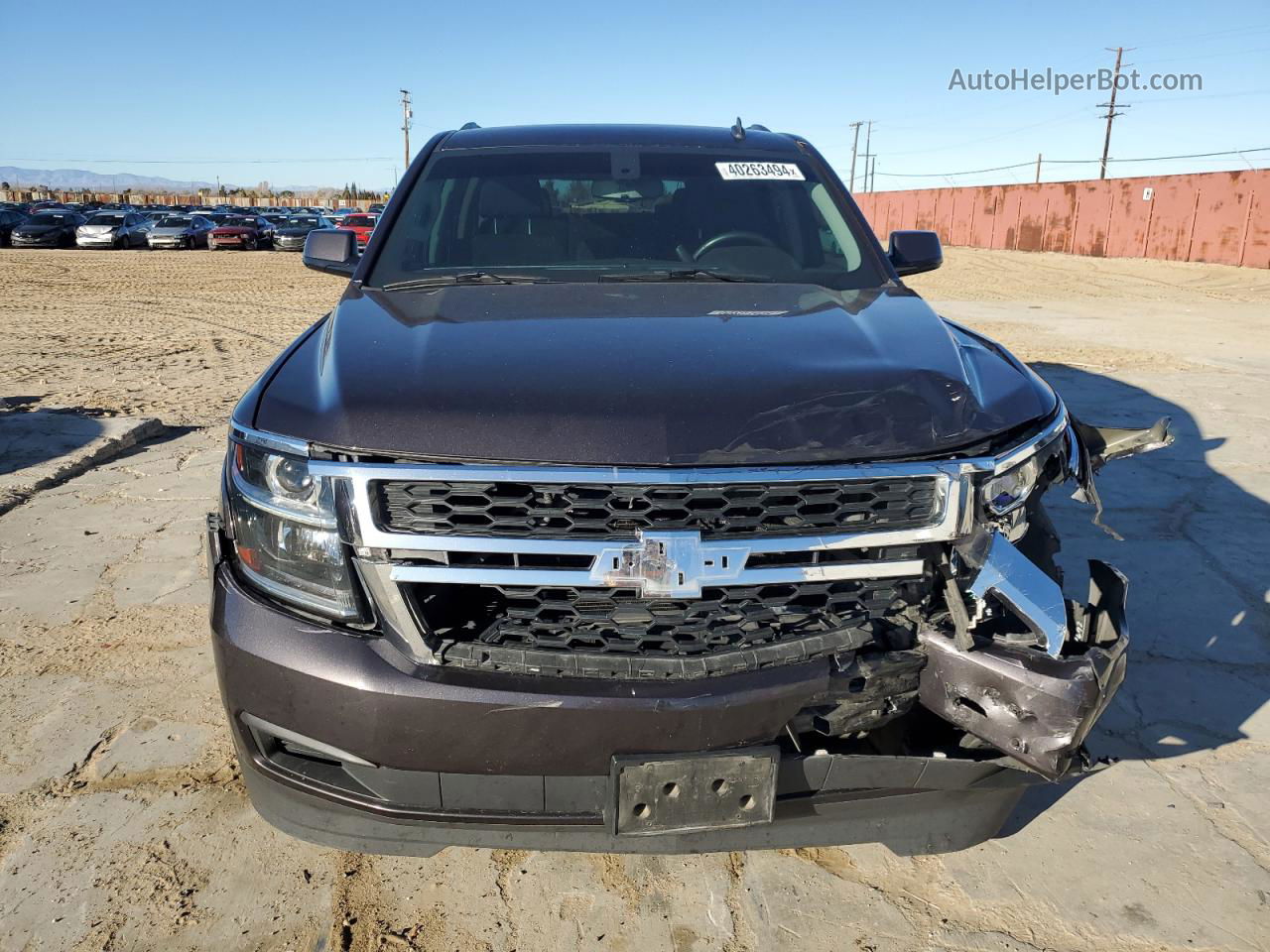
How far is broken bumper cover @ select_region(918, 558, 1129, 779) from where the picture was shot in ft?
5.97

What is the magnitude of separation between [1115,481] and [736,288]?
3.63 meters

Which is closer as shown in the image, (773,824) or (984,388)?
(773,824)

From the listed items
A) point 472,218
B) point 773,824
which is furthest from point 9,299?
point 773,824

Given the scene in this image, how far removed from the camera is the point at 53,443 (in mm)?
6055

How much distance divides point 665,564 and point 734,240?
5.90ft

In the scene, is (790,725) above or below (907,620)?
below

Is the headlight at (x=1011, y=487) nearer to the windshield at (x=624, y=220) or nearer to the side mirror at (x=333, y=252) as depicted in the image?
the windshield at (x=624, y=220)

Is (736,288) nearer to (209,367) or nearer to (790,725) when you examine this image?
(790,725)

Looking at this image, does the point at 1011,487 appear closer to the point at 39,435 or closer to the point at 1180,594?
the point at 1180,594

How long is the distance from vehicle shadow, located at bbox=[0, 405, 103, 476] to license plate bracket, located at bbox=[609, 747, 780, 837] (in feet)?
16.9

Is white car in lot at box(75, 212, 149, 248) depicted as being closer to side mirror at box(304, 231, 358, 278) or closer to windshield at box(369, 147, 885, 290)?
side mirror at box(304, 231, 358, 278)

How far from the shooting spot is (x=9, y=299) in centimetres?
1585

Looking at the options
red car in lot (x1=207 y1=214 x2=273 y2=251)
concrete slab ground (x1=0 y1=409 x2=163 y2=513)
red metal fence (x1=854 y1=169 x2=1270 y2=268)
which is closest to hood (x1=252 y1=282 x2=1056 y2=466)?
concrete slab ground (x1=0 y1=409 x2=163 y2=513)

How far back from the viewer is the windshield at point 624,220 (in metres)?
3.13
